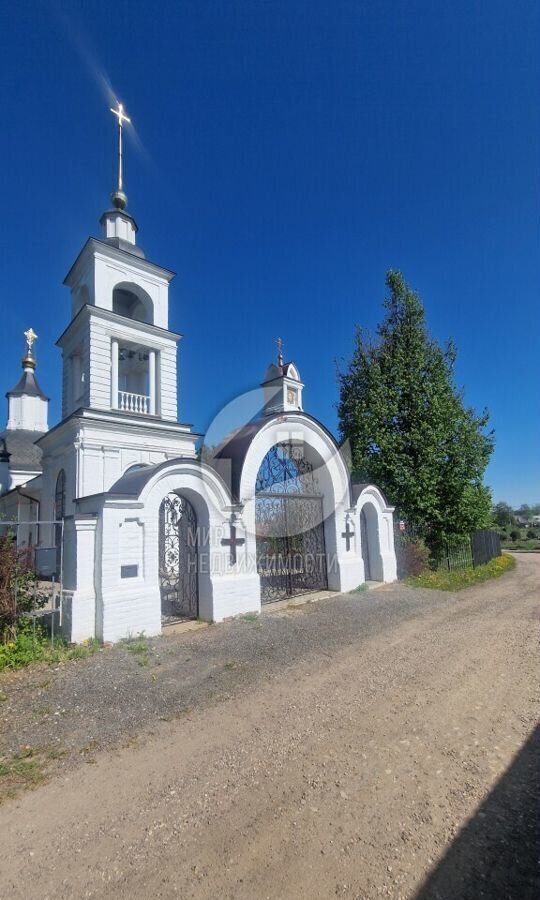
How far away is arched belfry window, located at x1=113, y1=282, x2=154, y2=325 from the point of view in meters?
15.0

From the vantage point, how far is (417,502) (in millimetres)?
17547

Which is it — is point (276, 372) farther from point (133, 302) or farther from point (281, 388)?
point (133, 302)

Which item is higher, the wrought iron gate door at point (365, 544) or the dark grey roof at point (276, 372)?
the dark grey roof at point (276, 372)

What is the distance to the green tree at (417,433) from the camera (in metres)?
17.8

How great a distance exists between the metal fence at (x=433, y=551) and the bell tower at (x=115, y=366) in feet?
26.1

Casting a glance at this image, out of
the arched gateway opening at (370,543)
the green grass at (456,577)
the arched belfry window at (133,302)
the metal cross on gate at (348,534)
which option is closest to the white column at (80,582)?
the metal cross on gate at (348,534)

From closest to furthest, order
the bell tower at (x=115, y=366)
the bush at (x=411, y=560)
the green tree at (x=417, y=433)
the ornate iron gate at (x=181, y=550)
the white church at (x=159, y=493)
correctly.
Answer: the white church at (x=159, y=493), the ornate iron gate at (x=181, y=550), the bell tower at (x=115, y=366), the bush at (x=411, y=560), the green tree at (x=417, y=433)

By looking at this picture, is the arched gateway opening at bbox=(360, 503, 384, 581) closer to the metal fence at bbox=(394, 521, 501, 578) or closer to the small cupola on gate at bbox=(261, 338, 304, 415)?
the metal fence at bbox=(394, 521, 501, 578)

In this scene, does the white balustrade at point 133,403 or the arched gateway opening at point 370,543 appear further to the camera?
the white balustrade at point 133,403

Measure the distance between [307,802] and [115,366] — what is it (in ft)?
41.3

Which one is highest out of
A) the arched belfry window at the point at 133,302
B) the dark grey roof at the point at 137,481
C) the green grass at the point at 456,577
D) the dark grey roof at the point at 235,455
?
the arched belfry window at the point at 133,302

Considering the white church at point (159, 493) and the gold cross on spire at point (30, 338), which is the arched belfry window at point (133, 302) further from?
the gold cross on spire at point (30, 338)

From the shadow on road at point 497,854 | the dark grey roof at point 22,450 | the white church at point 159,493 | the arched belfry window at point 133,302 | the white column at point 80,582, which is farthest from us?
the dark grey roof at point 22,450

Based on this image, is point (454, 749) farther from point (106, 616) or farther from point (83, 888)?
point (106, 616)
